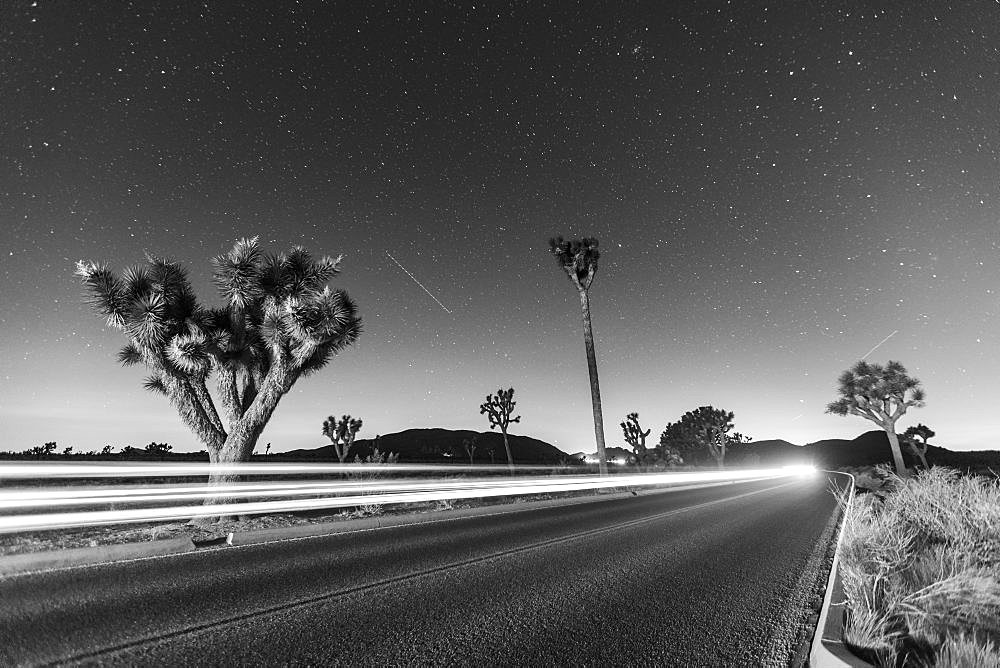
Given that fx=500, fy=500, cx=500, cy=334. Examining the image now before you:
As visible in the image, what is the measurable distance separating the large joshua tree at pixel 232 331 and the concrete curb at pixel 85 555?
5.66 meters

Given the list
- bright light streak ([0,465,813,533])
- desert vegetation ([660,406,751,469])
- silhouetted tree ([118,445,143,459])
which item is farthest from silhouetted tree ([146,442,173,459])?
desert vegetation ([660,406,751,469])

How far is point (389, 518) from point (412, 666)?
8.11 meters

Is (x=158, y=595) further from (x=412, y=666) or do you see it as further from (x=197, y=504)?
(x=197, y=504)

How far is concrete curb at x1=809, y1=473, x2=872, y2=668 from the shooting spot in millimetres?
3014

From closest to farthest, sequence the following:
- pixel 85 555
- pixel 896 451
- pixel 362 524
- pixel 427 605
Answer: pixel 427 605, pixel 85 555, pixel 362 524, pixel 896 451

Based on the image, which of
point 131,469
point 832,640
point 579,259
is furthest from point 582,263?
point 832,640

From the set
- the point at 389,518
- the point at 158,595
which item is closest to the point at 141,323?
the point at 389,518

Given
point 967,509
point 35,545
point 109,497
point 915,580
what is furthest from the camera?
point 109,497

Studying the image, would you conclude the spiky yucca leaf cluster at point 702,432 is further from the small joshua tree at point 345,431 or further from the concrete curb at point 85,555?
the concrete curb at point 85,555

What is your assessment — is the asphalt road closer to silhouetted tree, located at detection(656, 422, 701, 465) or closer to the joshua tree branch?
the joshua tree branch

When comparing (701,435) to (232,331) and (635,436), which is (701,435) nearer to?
(635,436)

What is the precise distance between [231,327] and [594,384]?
16070 mm

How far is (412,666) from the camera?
310cm

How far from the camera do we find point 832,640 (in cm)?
341
